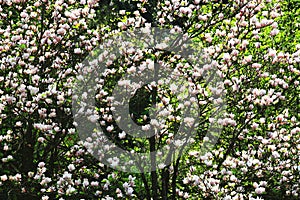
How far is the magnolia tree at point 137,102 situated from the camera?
4113mm

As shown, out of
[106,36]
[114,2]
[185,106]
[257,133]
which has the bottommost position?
[185,106]

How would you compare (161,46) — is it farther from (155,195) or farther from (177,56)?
(155,195)

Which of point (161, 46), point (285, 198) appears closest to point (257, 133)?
point (285, 198)

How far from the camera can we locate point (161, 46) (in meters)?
4.21

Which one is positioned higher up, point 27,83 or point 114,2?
point 114,2

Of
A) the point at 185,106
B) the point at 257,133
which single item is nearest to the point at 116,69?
the point at 185,106

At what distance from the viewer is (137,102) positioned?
4453 mm

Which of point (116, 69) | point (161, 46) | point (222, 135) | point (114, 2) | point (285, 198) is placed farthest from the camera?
point (114, 2)

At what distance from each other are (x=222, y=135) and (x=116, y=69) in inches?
69.9

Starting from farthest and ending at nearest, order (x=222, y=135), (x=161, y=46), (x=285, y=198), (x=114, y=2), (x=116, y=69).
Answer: (x=114, y=2), (x=222, y=135), (x=285, y=198), (x=116, y=69), (x=161, y=46)

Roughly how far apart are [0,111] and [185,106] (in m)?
1.90

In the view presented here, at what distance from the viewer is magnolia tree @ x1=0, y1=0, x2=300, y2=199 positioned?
4.11 meters

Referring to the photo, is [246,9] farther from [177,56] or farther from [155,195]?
[155,195]

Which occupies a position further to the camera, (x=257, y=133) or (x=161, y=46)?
(x=257, y=133)
